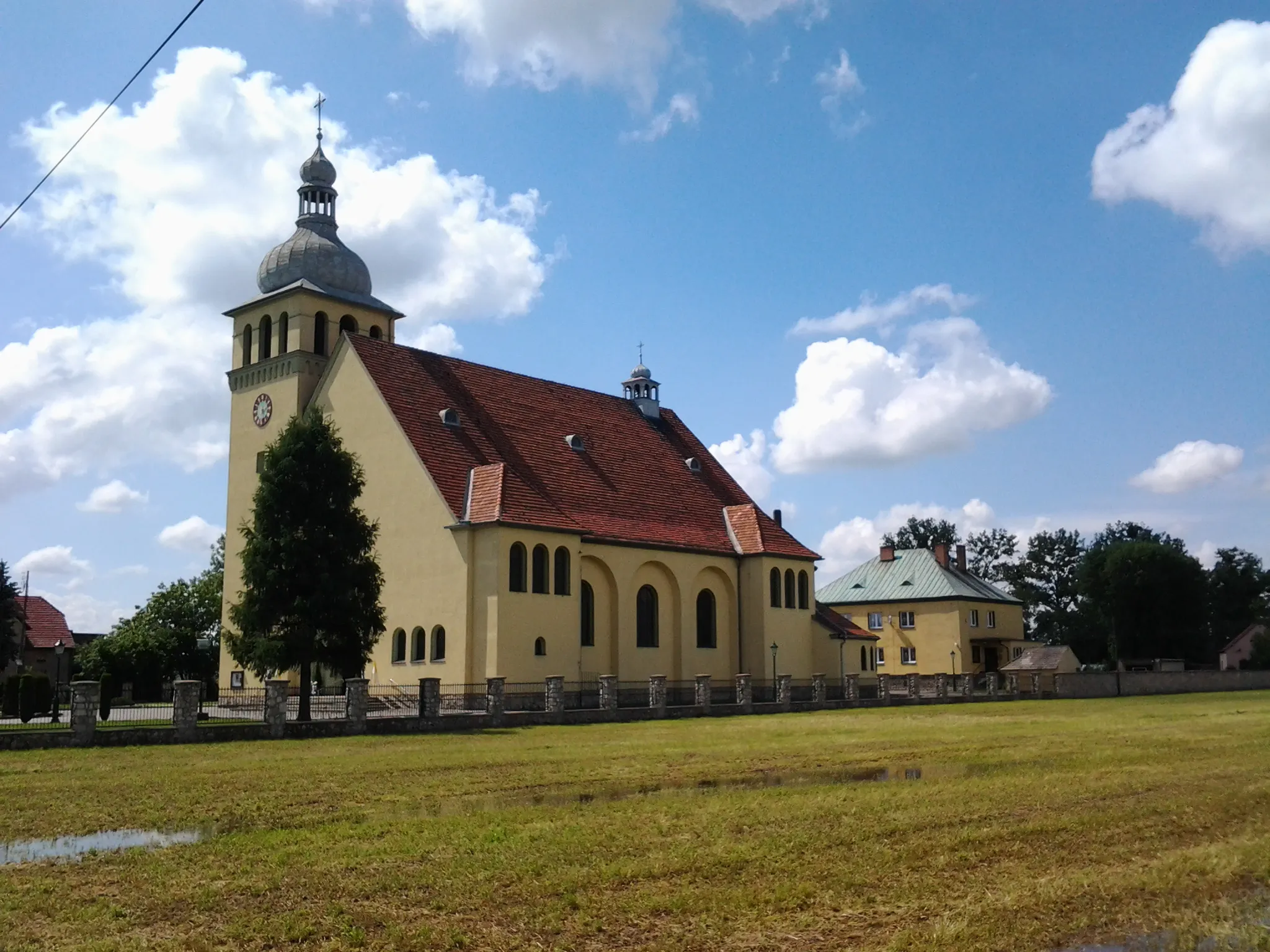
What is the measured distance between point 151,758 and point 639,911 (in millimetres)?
17341

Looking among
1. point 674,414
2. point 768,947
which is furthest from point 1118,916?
point 674,414

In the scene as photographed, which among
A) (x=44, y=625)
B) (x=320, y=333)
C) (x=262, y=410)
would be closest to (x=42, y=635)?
(x=44, y=625)

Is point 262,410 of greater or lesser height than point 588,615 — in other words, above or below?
above

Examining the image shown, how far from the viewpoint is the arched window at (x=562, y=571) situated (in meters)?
43.2

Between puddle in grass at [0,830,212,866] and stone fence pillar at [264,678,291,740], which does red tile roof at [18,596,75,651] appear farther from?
puddle in grass at [0,830,212,866]

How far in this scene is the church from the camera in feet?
137

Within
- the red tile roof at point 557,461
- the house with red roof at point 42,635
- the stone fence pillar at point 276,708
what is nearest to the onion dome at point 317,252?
the red tile roof at point 557,461

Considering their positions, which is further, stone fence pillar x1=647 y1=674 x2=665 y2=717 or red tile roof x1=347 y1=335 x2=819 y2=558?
red tile roof x1=347 y1=335 x2=819 y2=558

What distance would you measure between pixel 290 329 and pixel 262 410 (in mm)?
3526

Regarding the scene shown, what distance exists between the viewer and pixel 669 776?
17.8 m

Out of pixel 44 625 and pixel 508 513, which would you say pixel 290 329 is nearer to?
pixel 508 513

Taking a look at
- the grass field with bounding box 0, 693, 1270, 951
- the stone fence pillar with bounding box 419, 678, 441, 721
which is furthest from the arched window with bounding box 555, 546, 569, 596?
the grass field with bounding box 0, 693, 1270, 951

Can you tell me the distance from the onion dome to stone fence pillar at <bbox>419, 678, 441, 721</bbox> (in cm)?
2181

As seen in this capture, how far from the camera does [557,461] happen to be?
155 ft
